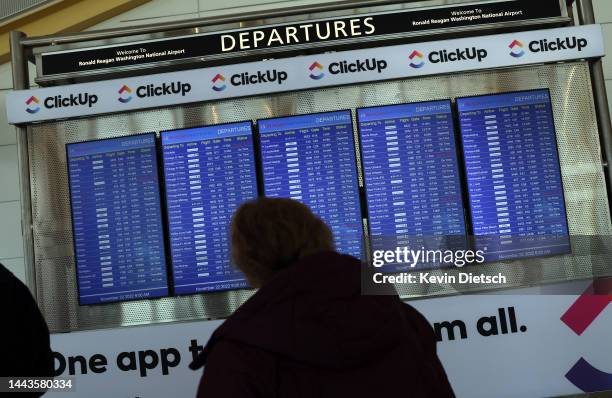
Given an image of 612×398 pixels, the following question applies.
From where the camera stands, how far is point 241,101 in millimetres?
4695

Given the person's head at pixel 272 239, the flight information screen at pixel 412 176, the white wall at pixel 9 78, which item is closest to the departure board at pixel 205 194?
the flight information screen at pixel 412 176

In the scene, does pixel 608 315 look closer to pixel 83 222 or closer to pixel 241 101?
pixel 241 101

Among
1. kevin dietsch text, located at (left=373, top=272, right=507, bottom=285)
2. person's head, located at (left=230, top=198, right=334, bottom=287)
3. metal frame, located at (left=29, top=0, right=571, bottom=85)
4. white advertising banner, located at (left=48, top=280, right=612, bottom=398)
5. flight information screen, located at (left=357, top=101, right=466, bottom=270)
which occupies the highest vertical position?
metal frame, located at (left=29, top=0, right=571, bottom=85)

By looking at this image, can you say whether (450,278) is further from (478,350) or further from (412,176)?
(412,176)

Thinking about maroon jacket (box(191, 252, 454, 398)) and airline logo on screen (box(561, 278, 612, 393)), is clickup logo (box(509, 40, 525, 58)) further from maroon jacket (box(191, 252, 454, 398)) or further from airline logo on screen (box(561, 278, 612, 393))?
maroon jacket (box(191, 252, 454, 398))

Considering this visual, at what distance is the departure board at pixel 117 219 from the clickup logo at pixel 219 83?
1.56 feet

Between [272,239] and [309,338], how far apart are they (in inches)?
11.0

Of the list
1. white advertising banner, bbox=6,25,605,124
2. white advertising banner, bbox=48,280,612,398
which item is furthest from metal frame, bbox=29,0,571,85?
white advertising banner, bbox=48,280,612,398

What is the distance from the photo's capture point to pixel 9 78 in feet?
24.7

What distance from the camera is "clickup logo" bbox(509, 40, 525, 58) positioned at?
4562 mm

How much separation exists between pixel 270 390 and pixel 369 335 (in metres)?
0.25

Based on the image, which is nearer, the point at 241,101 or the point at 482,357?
the point at 482,357

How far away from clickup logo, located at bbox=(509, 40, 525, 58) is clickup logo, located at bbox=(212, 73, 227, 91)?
1.68m

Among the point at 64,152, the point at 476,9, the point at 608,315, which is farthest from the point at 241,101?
the point at 608,315
